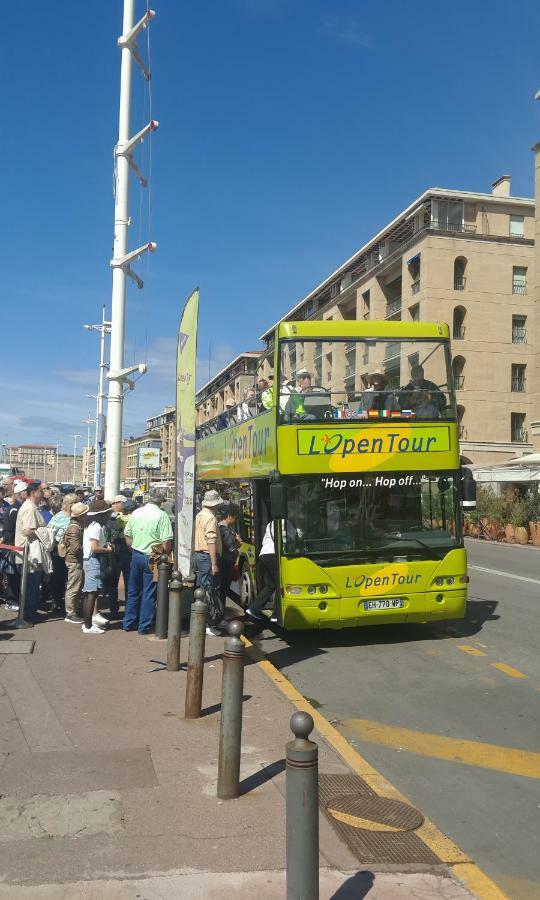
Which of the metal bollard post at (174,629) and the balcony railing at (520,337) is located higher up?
the balcony railing at (520,337)

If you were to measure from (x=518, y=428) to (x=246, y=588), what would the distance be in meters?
42.9

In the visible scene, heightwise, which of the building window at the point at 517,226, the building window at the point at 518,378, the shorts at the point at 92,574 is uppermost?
the building window at the point at 517,226

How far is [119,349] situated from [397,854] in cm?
1304

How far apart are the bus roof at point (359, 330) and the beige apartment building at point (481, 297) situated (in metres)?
38.8

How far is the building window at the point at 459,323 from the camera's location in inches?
1946

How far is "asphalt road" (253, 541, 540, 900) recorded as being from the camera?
14.8 feet

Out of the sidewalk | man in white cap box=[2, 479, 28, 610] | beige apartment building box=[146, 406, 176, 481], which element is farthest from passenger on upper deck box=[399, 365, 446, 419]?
beige apartment building box=[146, 406, 176, 481]

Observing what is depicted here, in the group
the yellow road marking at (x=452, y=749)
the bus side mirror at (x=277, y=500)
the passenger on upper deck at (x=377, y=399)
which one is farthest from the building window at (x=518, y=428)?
the yellow road marking at (x=452, y=749)

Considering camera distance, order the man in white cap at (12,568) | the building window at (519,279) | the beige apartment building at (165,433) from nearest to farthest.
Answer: the man in white cap at (12,568) < the building window at (519,279) < the beige apartment building at (165,433)

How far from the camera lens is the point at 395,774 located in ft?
17.5

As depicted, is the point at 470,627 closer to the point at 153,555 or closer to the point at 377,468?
the point at 377,468

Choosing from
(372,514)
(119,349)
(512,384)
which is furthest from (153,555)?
(512,384)

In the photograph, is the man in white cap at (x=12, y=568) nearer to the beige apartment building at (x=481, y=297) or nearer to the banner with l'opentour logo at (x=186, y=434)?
the banner with l'opentour logo at (x=186, y=434)

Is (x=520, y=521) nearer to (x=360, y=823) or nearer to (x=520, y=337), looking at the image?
(x=520, y=337)
